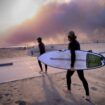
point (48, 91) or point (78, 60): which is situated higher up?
point (78, 60)

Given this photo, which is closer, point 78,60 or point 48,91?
point 78,60

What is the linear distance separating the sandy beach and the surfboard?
970mm

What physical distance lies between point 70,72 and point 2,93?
2.52 metres

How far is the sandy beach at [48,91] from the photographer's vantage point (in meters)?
6.38

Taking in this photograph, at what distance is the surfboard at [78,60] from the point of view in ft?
22.2

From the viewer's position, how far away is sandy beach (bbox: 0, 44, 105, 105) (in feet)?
20.9

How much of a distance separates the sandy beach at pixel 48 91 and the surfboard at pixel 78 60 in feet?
3.18

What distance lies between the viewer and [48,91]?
7402 mm

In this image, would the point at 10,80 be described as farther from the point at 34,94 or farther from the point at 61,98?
the point at 61,98

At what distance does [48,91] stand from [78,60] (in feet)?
5.12

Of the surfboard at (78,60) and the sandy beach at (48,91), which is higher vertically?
the surfboard at (78,60)

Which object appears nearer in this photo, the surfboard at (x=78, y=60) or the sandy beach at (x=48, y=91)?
the sandy beach at (x=48, y=91)

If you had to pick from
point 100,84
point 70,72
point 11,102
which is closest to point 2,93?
point 11,102

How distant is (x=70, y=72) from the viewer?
22.2 ft
